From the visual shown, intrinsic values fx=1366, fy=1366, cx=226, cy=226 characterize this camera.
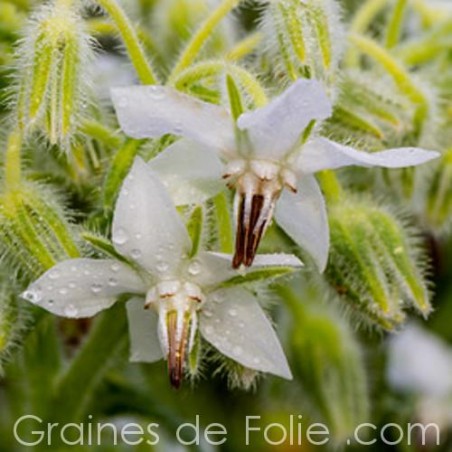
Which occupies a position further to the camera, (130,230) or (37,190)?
(37,190)

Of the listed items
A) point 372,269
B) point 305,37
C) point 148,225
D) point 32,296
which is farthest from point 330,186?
point 32,296

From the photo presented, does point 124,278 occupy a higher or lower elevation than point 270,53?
lower

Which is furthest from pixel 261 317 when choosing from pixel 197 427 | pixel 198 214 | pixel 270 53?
pixel 197 427

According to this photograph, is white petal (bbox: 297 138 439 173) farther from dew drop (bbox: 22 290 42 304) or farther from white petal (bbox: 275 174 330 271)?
dew drop (bbox: 22 290 42 304)

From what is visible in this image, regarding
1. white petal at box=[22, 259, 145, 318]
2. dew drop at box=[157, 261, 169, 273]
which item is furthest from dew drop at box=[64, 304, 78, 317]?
dew drop at box=[157, 261, 169, 273]

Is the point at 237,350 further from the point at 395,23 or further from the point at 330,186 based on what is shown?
the point at 395,23

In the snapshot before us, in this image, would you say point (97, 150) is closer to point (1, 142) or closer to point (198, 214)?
point (1, 142)

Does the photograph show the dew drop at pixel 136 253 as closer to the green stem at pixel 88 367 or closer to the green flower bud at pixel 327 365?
the green stem at pixel 88 367
